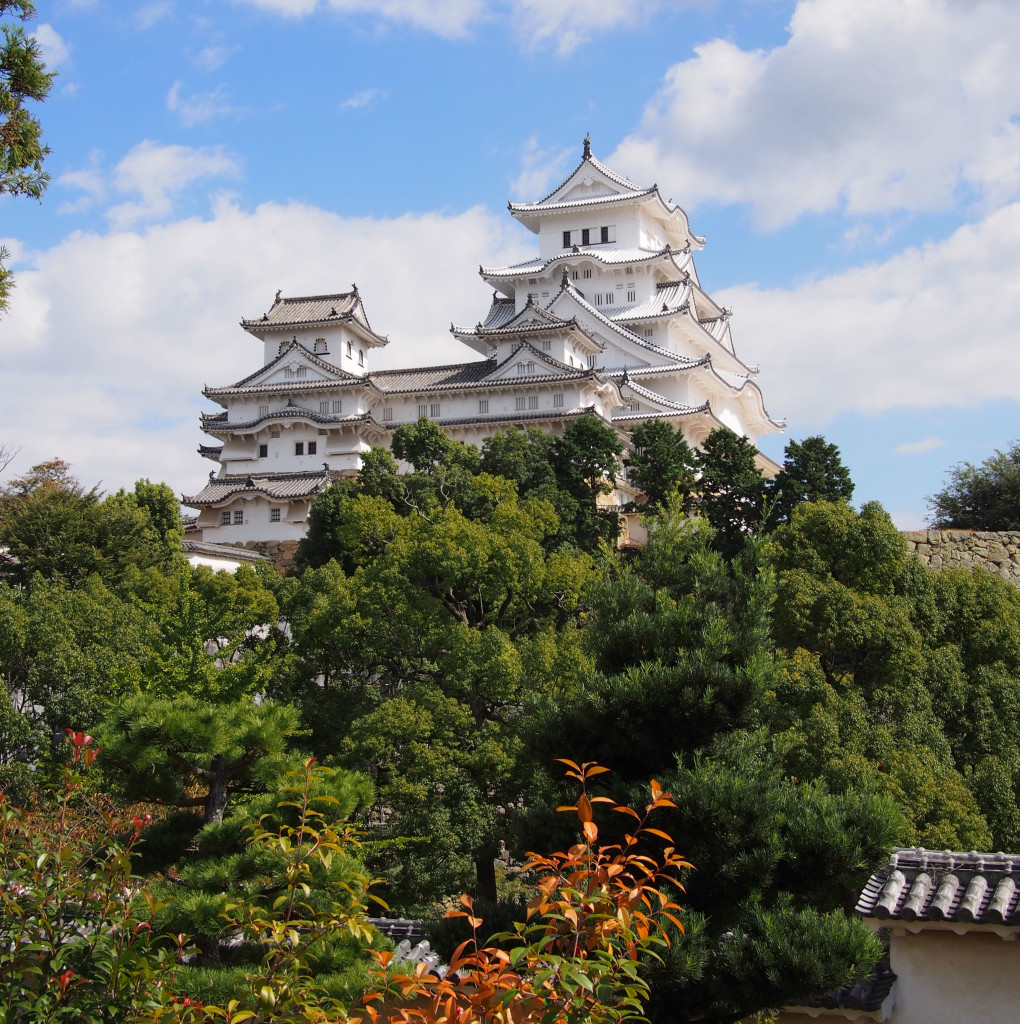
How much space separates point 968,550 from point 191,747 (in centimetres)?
2456

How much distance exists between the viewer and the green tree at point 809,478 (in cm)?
2983

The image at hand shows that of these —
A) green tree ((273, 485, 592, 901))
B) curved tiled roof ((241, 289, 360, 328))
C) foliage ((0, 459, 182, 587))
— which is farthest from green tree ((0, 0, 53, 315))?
curved tiled roof ((241, 289, 360, 328))

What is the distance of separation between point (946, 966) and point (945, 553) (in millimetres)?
22818

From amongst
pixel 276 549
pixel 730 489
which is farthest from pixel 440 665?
pixel 276 549

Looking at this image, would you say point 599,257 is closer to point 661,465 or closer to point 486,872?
point 661,465

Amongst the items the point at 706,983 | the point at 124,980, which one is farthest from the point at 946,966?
the point at 124,980

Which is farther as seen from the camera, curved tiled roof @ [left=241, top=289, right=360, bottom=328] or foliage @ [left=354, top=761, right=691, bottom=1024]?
curved tiled roof @ [left=241, top=289, right=360, bottom=328]

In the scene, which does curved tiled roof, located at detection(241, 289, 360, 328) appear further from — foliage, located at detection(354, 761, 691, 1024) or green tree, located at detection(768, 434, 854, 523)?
foliage, located at detection(354, 761, 691, 1024)

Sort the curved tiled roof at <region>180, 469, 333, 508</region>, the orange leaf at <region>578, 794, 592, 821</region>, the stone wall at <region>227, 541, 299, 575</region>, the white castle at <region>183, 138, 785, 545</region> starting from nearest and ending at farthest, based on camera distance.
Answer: the orange leaf at <region>578, 794, 592, 821</region>, the stone wall at <region>227, 541, 299, 575</region>, the curved tiled roof at <region>180, 469, 333, 508</region>, the white castle at <region>183, 138, 785, 545</region>

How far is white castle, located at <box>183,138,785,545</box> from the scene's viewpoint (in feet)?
136

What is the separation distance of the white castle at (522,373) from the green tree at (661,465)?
15.4 feet

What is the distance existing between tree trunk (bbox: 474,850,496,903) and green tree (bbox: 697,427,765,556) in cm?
1301

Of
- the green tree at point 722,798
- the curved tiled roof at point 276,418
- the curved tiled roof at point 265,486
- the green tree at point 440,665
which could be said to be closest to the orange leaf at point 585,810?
the green tree at point 722,798

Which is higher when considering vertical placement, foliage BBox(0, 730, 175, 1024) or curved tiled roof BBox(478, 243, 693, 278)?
curved tiled roof BBox(478, 243, 693, 278)
